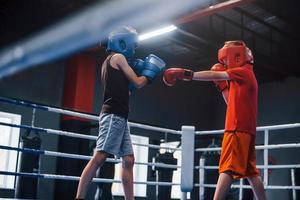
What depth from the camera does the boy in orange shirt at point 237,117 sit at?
2.38 m

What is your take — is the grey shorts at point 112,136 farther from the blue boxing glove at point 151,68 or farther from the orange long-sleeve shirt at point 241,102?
the orange long-sleeve shirt at point 241,102

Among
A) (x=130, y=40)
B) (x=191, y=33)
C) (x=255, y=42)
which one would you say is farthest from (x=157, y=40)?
(x=130, y=40)

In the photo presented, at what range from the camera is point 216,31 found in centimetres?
805

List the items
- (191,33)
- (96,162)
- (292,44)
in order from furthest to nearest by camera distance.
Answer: (292,44)
(191,33)
(96,162)

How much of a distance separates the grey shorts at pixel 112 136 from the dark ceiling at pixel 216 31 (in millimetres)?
3617

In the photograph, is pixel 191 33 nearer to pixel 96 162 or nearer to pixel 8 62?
pixel 8 62

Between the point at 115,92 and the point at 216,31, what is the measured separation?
5.95 metres

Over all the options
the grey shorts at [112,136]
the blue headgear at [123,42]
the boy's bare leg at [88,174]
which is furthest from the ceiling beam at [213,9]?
the boy's bare leg at [88,174]

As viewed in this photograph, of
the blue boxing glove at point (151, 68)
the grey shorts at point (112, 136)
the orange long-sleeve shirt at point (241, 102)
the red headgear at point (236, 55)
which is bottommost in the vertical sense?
the grey shorts at point (112, 136)

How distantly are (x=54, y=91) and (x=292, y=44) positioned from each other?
15.7 ft

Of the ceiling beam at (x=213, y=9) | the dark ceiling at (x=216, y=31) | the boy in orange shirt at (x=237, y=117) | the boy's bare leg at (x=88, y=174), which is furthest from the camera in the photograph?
the dark ceiling at (x=216, y=31)

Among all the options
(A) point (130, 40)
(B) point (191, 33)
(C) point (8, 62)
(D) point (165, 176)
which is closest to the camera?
(A) point (130, 40)

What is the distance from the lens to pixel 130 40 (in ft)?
8.50

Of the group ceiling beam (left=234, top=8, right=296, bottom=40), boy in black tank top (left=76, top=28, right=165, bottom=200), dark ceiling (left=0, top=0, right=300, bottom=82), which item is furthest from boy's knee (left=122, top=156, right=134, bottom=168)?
ceiling beam (left=234, top=8, right=296, bottom=40)
